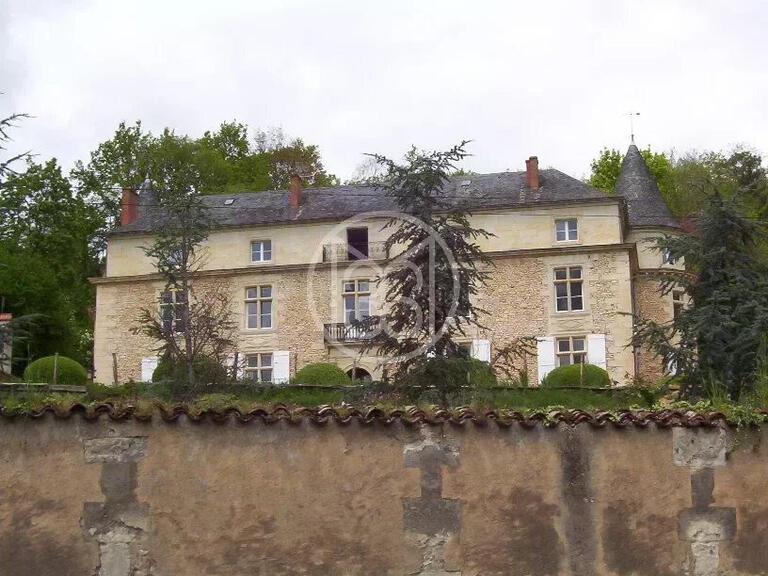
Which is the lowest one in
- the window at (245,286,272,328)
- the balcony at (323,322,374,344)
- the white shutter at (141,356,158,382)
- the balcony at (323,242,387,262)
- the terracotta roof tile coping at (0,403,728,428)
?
the terracotta roof tile coping at (0,403,728,428)

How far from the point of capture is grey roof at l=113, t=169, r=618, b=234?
125 ft

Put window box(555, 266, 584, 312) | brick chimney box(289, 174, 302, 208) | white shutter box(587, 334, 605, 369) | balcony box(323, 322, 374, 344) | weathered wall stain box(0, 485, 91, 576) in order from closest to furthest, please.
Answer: weathered wall stain box(0, 485, 91, 576)
white shutter box(587, 334, 605, 369)
window box(555, 266, 584, 312)
balcony box(323, 322, 374, 344)
brick chimney box(289, 174, 302, 208)

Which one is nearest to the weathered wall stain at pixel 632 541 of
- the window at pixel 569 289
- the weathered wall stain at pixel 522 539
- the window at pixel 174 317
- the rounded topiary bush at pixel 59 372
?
the weathered wall stain at pixel 522 539

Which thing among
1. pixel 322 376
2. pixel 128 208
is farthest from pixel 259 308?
pixel 322 376

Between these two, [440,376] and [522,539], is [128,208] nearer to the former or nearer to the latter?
[440,376]

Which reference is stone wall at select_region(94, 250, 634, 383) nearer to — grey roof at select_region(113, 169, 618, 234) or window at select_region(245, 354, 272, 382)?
window at select_region(245, 354, 272, 382)

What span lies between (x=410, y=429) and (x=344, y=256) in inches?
1126

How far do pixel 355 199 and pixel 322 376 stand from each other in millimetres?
9365

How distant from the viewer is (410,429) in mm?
10391

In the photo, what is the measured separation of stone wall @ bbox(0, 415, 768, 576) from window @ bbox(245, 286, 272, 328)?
28.8 metres

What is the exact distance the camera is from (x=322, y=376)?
3259 cm

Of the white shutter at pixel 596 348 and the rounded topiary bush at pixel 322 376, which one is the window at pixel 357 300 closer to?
the rounded topiary bush at pixel 322 376

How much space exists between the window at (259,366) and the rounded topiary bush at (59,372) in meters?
6.80

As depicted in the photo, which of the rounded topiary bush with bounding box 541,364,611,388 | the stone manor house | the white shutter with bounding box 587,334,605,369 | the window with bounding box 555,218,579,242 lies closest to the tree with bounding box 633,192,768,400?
the rounded topiary bush with bounding box 541,364,611,388
